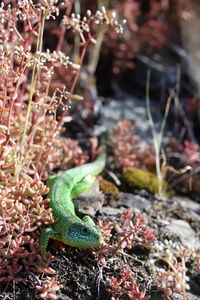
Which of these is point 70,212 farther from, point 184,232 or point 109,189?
point 184,232

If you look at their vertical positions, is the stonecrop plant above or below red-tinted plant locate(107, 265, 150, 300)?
above

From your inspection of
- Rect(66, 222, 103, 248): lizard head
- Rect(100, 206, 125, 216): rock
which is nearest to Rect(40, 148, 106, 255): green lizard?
Rect(66, 222, 103, 248): lizard head

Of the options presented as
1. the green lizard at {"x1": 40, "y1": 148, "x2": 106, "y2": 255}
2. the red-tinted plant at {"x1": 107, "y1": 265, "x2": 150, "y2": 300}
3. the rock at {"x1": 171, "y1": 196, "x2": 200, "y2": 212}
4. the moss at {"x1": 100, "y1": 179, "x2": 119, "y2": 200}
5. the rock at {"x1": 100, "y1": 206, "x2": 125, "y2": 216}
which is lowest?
the red-tinted plant at {"x1": 107, "y1": 265, "x2": 150, "y2": 300}

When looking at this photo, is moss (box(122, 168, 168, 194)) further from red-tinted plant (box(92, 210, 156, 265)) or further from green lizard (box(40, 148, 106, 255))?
red-tinted plant (box(92, 210, 156, 265))

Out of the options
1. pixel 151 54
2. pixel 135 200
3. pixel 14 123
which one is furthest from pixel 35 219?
pixel 151 54

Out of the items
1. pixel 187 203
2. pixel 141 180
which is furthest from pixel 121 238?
pixel 187 203
